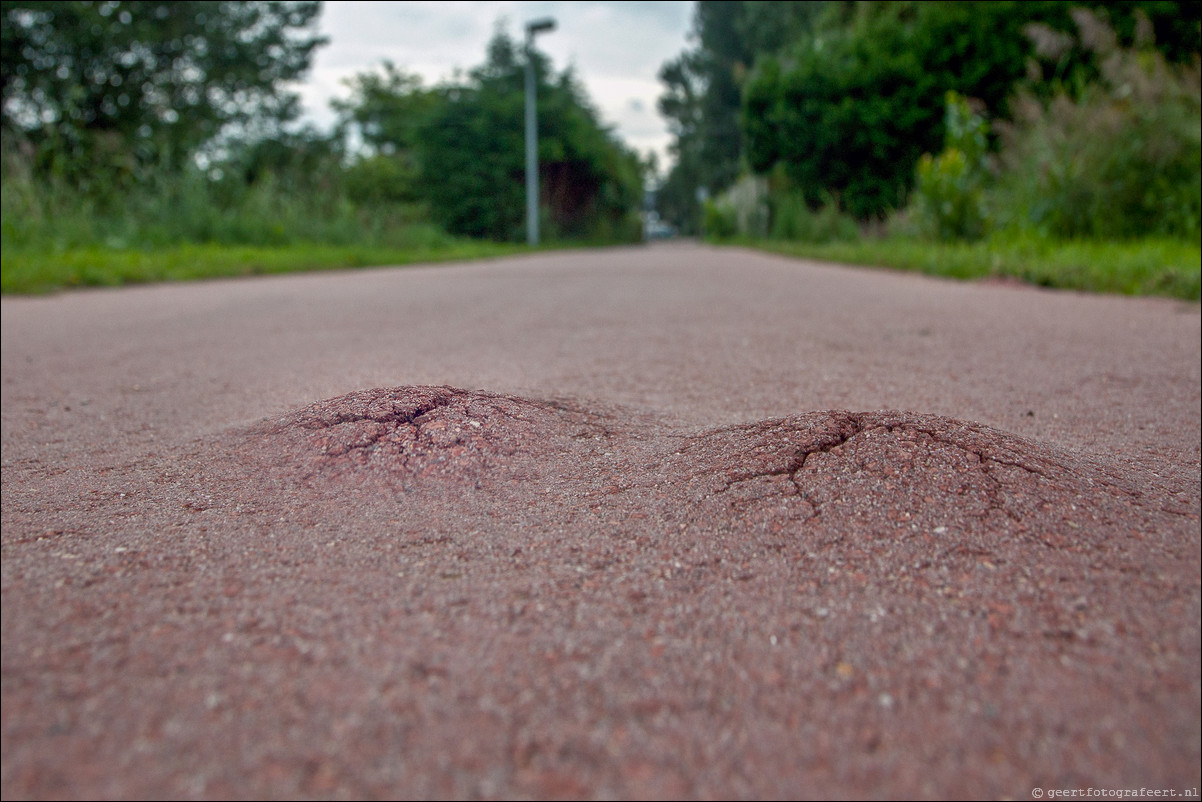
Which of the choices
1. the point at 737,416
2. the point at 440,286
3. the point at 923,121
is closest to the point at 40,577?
the point at 737,416

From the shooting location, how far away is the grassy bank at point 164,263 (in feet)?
19.5

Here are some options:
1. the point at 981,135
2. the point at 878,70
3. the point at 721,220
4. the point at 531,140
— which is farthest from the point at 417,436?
the point at 721,220

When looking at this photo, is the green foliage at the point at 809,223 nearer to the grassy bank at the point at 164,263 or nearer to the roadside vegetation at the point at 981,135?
the roadside vegetation at the point at 981,135

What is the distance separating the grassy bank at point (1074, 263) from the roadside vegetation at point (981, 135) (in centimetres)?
2

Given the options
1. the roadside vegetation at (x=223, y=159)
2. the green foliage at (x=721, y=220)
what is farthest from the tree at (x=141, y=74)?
the green foliage at (x=721, y=220)

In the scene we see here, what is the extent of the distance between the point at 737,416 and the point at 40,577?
139 centimetres

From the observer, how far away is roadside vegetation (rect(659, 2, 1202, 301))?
6691 millimetres

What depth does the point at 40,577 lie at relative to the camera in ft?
3.38

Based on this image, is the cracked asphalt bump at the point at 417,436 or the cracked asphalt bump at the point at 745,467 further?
the cracked asphalt bump at the point at 417,436

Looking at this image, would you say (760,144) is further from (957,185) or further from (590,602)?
(590,602)

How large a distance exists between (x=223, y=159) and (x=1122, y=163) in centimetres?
1069

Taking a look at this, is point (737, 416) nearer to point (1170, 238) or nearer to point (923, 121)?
point (1170, 238)

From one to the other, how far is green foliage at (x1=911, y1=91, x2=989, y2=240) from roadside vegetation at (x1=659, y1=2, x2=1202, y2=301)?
0.7 inches

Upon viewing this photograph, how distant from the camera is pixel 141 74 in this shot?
13.3m
